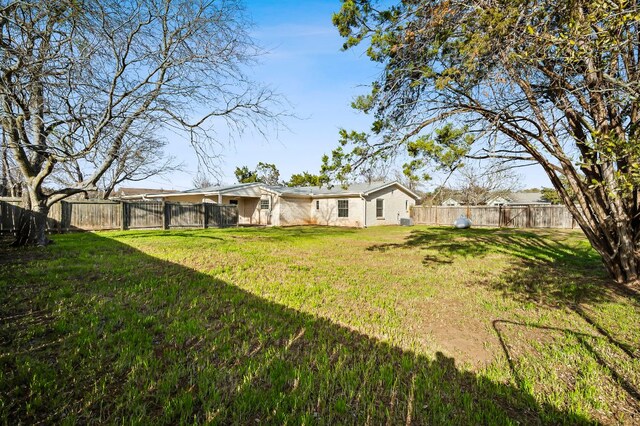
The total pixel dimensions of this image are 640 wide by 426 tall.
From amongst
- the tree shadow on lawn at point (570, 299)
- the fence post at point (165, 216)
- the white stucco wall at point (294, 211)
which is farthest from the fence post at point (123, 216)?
the tree shadow on lawn at point (570, 299)

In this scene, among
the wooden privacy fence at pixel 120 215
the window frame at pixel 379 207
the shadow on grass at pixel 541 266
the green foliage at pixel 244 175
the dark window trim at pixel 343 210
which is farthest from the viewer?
the green foliage at pixel 244 175

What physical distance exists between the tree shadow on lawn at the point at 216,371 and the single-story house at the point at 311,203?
1654 centimetres

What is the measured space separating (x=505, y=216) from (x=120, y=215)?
24.3 metres

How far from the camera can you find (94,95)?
6.48 m

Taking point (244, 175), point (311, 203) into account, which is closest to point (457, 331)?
point (311, 203)

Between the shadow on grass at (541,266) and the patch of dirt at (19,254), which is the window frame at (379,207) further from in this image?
the patch of dirt at (19,254)

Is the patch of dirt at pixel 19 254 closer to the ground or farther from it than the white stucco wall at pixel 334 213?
closer to the ground

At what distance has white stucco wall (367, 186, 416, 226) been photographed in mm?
21261

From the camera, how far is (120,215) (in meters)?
15.0

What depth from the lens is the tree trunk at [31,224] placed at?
8.48 meters

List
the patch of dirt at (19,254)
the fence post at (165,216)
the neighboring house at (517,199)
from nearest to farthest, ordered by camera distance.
→ 1. the patch of dirt at (19,254)
2. the fence post at (165,216)
3. the neighboring house at (517,199)

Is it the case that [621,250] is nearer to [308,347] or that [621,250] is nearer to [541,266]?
[541,266]

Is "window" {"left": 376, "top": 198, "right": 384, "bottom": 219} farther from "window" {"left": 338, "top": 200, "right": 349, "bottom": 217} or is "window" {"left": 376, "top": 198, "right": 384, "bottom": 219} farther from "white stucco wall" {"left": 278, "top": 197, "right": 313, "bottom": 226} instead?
"white stucco wall" {"left": 278, "top": 197, "right": 313, "bottom": 226}

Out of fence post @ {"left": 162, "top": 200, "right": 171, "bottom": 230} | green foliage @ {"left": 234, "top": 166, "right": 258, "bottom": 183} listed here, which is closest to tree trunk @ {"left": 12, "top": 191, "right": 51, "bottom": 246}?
fence post @ {"left": 162, "top": 200, "right": 171, "bottom": 230}
